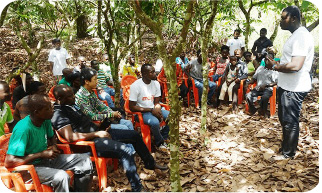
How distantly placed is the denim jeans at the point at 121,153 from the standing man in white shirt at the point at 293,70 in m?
2.10

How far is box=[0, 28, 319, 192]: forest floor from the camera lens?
3.07 meters

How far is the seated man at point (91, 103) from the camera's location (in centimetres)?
338

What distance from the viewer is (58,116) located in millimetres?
2926

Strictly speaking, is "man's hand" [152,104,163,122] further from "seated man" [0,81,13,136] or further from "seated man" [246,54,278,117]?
"seated man" [246,54,278,117]

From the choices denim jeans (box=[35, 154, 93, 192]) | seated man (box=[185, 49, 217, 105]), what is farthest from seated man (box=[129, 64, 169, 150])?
seated man (box=[185, 49, 217, 105])

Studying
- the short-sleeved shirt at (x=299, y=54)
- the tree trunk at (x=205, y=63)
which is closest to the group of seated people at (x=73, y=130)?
the tree trunk at (x=205, y=63)

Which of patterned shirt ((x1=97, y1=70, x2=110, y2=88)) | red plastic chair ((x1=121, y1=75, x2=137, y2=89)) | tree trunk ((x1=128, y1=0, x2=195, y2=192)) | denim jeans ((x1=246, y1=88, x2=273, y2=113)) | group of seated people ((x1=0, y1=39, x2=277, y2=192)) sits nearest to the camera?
tree trunk ((x1=128, y1=0, x2=195, y2=192))

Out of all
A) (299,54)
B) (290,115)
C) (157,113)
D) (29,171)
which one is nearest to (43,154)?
(29,171)

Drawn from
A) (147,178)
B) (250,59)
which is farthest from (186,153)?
(250,59)

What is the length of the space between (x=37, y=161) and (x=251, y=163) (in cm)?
276

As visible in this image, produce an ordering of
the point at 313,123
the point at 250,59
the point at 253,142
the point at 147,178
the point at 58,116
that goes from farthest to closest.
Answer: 1. the point at 250,59
2. the point at 313,123
3. the point at 253,142
4. the point at 147,178
5. the point at 58,116

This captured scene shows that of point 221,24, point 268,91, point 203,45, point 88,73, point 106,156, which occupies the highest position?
point 221,24

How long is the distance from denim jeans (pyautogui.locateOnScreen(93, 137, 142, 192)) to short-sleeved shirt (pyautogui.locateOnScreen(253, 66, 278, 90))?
3.74m

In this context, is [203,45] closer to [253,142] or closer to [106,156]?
[253,142]
